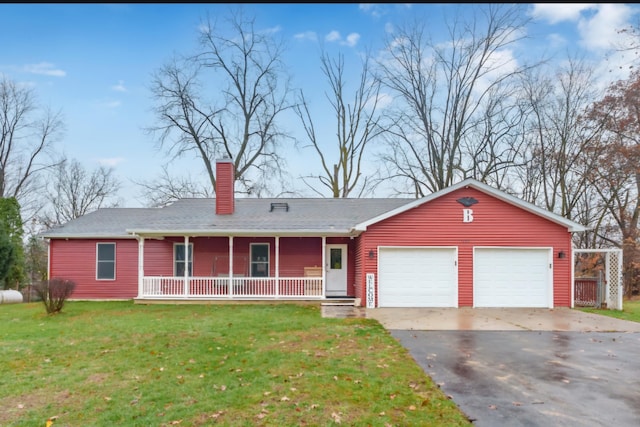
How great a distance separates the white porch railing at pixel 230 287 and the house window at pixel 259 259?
0.80 meters

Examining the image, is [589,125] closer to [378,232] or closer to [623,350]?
[378,232]

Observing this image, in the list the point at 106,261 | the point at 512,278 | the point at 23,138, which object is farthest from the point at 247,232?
the point at 23,138

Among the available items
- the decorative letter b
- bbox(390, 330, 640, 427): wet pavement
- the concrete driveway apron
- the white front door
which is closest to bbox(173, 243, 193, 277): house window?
the white front door

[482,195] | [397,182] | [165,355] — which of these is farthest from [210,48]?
[165,355]

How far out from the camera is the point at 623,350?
24.0 feet

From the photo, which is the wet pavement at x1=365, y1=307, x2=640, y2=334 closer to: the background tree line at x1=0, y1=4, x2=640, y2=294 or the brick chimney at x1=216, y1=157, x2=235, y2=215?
the brick chimney at x1=216, y1=157, x2=235, y2=215

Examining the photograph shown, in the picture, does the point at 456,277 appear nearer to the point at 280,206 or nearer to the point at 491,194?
the point at 491,194

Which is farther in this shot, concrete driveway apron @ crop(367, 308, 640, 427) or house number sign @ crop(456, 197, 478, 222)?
house number sign @ crop(456, 197, 478, 222)

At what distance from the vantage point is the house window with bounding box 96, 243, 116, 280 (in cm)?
1603

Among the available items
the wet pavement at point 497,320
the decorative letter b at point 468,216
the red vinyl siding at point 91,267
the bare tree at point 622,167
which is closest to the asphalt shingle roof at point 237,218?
the red vinyl siding at point 91,267

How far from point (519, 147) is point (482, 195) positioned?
497 inches

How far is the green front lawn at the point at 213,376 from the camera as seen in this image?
14.0 ft

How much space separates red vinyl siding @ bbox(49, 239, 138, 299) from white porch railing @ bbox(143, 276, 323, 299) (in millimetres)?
1627

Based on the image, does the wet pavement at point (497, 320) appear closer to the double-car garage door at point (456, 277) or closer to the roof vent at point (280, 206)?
the double-car garage door at point (456, 277)
